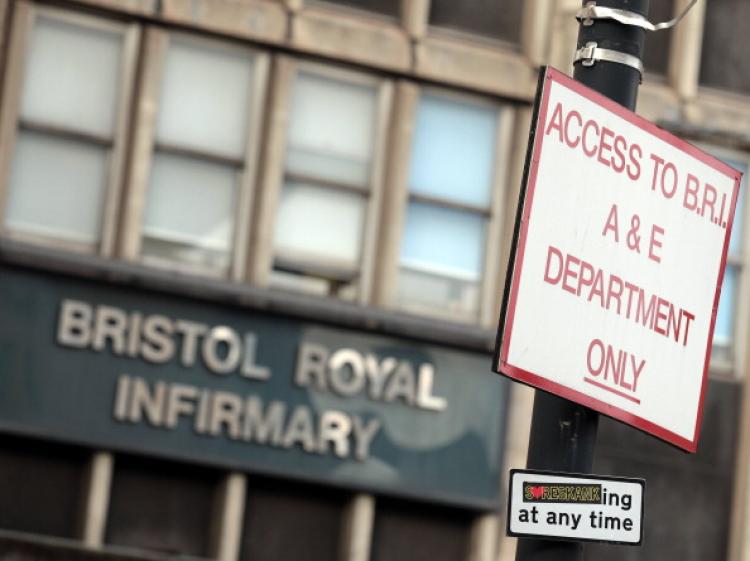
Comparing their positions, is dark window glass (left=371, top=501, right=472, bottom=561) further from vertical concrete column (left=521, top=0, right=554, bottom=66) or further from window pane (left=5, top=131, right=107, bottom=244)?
vertical concrete column (left=521, top=0, right=554, bottom=66)

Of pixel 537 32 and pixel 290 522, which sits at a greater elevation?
pixel 537 32

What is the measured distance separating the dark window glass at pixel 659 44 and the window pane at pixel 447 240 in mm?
2386

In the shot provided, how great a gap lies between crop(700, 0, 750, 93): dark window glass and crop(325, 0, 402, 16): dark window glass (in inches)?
124

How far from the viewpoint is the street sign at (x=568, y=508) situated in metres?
7.10

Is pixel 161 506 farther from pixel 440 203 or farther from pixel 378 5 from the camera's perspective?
pixel 378 5

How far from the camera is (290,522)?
16.9 metres

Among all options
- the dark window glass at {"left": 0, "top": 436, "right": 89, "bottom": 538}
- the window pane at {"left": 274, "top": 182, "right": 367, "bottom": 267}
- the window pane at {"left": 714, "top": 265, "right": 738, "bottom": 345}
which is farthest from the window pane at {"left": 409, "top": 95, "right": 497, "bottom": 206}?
the dark window glass at {"left": 0, "top": 436, "right": 89, "bottom": 538}

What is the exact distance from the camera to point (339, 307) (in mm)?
16875

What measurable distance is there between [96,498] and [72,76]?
11.5 ft

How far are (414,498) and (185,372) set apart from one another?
7.57 ft

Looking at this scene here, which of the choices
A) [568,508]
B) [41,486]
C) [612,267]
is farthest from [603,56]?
[41,486]

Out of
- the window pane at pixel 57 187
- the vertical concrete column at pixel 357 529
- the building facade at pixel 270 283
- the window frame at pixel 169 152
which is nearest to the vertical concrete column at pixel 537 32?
the building facade at pixel 270 283

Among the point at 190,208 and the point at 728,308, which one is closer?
the point at 190,208

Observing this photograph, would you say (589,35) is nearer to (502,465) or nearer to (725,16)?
(502,465)
